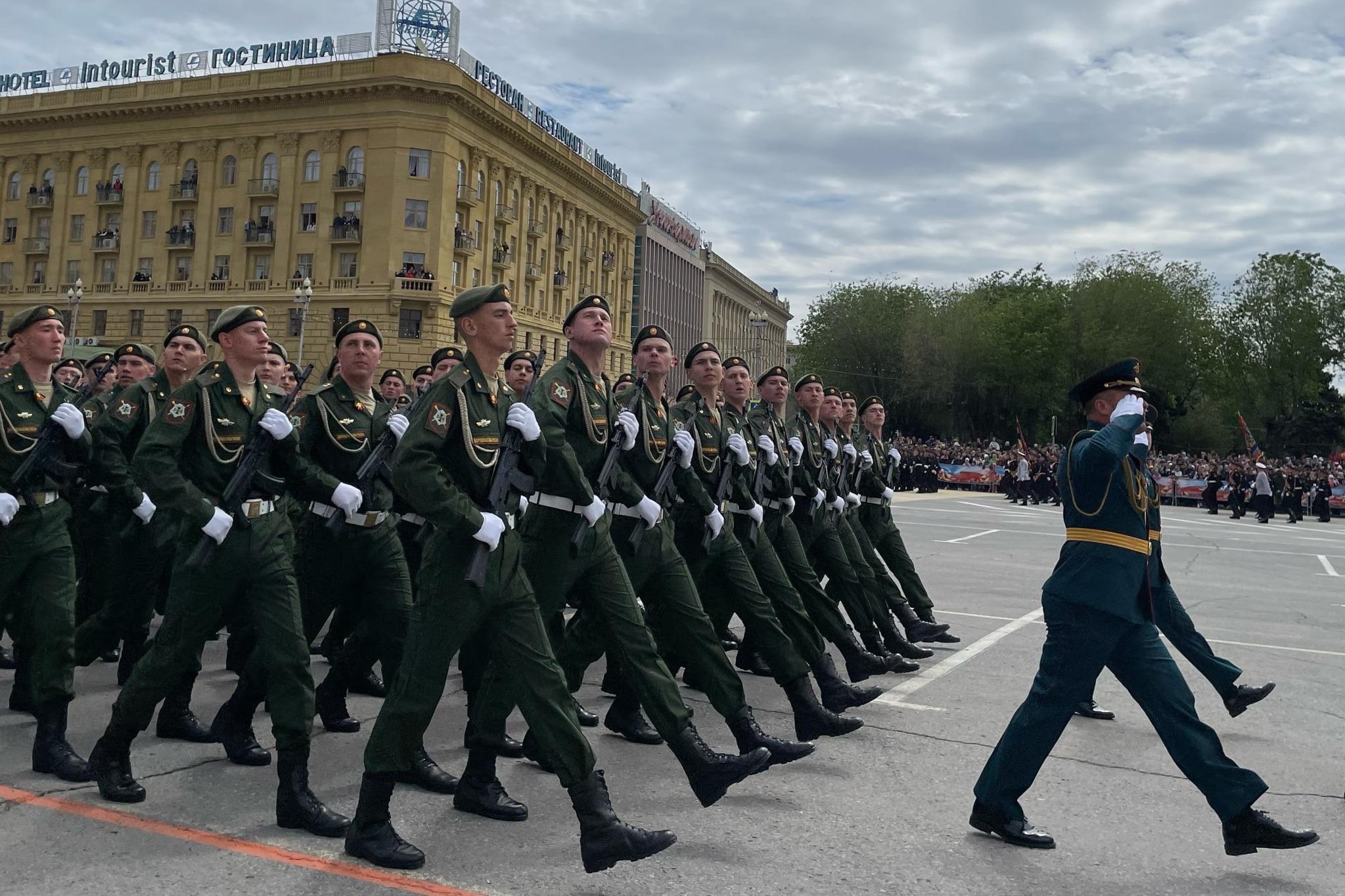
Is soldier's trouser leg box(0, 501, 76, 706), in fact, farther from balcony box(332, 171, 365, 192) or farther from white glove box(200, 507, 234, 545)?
balcony box(332, 171, 365, 192)

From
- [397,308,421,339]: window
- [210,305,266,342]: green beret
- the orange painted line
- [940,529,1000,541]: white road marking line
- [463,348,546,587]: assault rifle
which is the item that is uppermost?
[397,308,421,339]: window

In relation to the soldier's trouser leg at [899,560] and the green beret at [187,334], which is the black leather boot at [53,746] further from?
the soldier's trouser leg at [899,560]

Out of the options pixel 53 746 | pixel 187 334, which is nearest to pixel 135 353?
pixel 187 334

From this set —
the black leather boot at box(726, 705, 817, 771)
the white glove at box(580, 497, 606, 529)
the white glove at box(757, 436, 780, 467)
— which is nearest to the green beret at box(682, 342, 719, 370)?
the white glove at box(757, 436, 780, 467)

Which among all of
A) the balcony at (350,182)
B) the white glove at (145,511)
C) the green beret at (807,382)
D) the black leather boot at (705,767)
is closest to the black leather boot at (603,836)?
the black leather boot at (705,767)

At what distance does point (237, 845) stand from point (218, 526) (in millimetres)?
1198

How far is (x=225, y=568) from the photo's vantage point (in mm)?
4457

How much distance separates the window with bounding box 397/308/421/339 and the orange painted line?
50892mm

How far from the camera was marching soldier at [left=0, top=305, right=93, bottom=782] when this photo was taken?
486 centimetres

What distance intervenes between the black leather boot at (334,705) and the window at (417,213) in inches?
2031

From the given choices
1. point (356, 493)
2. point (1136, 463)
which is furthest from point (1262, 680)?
point (356, 493)

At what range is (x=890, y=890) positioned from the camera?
3.78 metres

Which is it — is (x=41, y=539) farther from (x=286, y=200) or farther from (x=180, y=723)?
(x=286, y=200)

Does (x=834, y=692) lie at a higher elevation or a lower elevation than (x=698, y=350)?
lower
